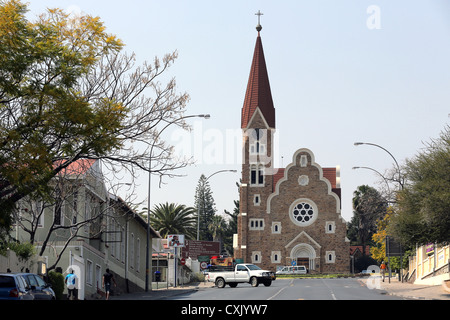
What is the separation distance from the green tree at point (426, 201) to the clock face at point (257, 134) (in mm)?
66532

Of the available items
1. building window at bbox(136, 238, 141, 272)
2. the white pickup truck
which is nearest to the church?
building window at bbox(136, 238, 141, 272)

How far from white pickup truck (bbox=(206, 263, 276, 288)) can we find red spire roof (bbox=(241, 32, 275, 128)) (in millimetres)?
55362

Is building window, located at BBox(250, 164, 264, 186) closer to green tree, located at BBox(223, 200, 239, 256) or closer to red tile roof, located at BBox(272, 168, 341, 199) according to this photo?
red tile roof, located at BBox(272, 168, 341, 199)

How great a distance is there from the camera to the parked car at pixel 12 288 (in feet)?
62.9

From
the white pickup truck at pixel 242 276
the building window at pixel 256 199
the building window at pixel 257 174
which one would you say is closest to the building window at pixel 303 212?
the building window at pixel 256 199

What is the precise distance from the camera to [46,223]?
121ft

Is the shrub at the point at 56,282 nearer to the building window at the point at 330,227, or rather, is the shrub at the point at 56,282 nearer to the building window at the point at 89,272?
the building window at the point at 89,272

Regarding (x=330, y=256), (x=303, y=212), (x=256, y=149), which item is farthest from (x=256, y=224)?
(x=256, y=149)

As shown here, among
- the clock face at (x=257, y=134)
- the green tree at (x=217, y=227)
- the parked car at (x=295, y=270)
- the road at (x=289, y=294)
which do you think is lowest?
the road at (x=289, y=294)

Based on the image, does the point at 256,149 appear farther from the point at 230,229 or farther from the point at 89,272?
the point at 89,272

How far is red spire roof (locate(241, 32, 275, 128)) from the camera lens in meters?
105
